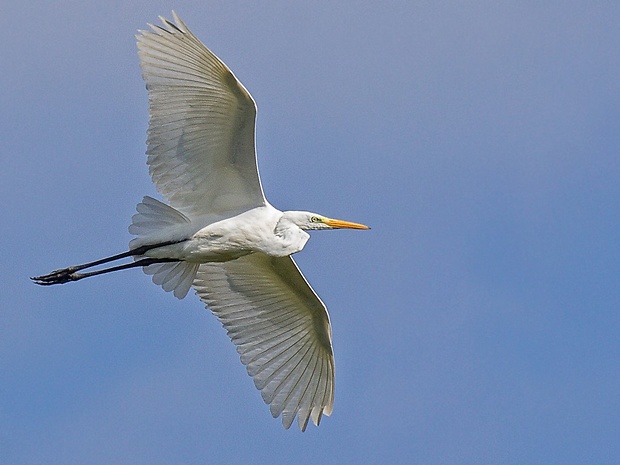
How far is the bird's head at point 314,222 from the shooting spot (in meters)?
13.3

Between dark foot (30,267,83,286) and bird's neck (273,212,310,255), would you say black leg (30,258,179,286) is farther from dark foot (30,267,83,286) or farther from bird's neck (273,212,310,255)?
bird's neck (273,212,310,255)

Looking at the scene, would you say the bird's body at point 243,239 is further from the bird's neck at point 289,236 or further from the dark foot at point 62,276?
the dark foot at point 62,276

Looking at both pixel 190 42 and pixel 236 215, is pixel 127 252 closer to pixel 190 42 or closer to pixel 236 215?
pixel 236 215

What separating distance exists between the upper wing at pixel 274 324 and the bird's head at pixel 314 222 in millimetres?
673

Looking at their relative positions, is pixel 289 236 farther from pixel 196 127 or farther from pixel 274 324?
pixel 274 324

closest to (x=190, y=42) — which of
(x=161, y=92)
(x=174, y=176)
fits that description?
(x=161, y=92)

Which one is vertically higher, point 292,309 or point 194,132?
point 194,132

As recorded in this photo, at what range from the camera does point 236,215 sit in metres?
13.2

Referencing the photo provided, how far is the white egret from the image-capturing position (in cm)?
1257

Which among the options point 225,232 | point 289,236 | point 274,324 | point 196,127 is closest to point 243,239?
point 225,232

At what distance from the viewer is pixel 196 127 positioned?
12.8 metres

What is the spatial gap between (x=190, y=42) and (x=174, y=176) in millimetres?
1567

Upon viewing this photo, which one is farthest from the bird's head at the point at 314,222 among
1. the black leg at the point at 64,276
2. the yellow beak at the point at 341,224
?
the black leg at the point at 64,276

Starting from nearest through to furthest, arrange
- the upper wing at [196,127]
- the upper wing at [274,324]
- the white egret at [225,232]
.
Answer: the upper wing at [196,127]
the white egret at [225,232]
the upper wing at [274,324]
